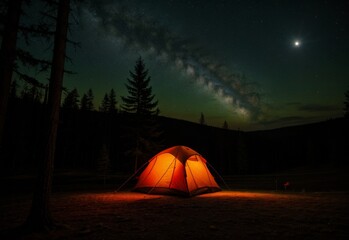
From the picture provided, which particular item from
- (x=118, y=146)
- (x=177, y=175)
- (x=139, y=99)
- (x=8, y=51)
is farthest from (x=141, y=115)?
(x=118, y=146)

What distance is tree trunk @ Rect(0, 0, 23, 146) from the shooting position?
8.69 m

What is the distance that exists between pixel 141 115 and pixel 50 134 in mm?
22454

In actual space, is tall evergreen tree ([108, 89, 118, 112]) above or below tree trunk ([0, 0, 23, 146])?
above

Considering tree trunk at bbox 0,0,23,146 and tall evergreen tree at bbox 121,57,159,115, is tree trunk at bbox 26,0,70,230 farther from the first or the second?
tall evergreen tree at bbox 121,57,159,115

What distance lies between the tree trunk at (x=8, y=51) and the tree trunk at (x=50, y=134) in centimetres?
337

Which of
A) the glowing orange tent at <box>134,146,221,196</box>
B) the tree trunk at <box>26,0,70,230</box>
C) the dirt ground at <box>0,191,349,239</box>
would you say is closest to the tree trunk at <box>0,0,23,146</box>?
the tree trunk at <box>26,0,70,230</box>

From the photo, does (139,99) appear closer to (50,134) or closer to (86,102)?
(50,134)

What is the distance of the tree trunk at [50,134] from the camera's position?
220 inches

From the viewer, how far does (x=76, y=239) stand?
15.9 ft

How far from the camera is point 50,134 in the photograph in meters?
5.89

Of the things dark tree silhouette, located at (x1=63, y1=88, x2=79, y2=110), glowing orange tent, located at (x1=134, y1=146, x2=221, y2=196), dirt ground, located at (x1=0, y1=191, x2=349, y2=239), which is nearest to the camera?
dirt ground, located at (x1=0, y1=191, x2=349, y2=239)

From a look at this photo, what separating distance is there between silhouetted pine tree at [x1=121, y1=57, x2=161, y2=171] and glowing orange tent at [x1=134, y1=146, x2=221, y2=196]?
554 inches

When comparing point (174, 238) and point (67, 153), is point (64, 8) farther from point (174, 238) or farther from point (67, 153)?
point (67, 153)

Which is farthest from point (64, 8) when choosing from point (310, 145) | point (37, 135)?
point (310, 145)
